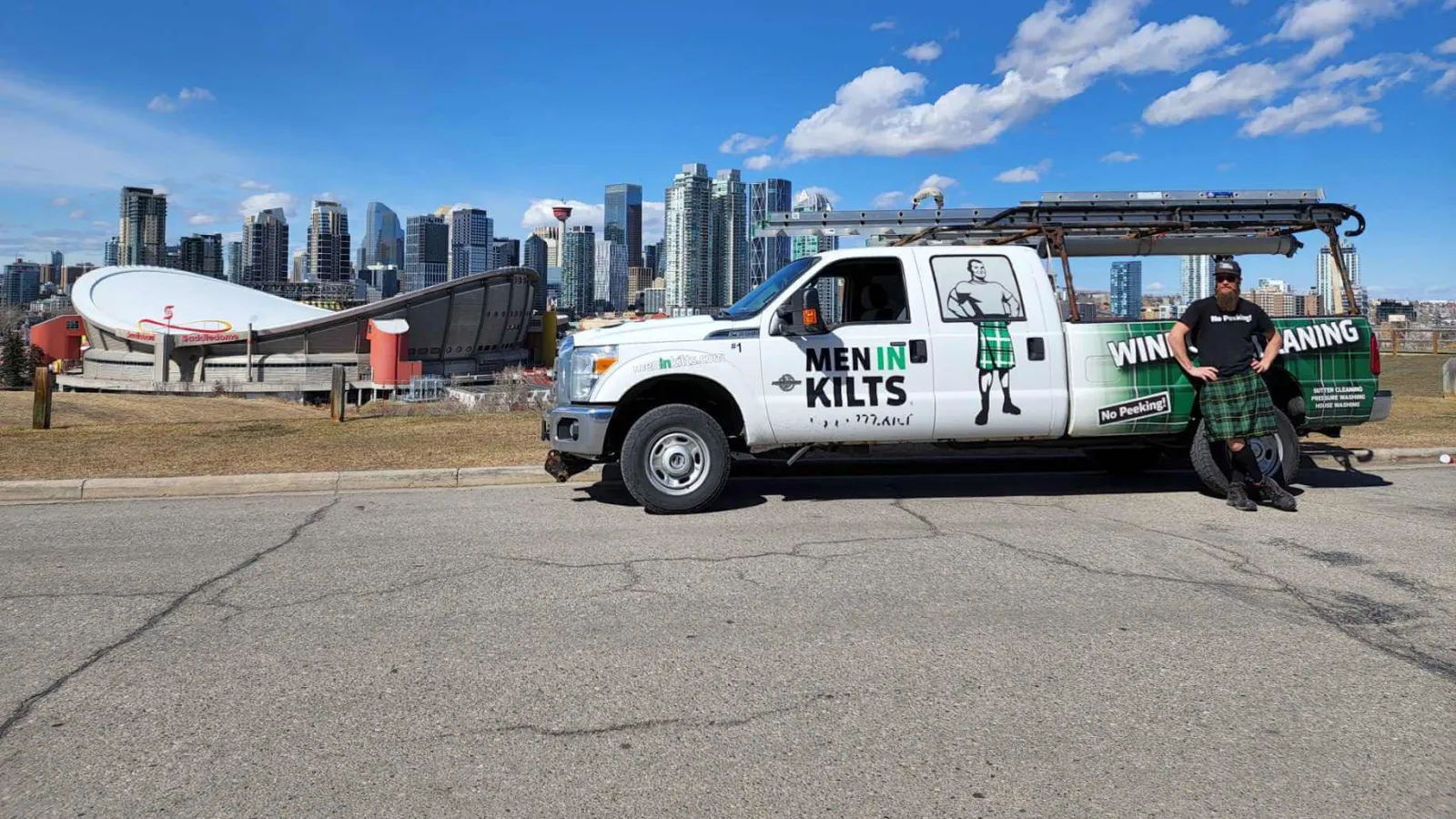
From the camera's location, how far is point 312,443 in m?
11.7

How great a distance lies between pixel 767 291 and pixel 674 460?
5.35 feet

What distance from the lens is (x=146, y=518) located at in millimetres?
7875

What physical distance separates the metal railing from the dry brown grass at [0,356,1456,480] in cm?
1920

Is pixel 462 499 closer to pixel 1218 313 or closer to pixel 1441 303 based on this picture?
pixel 1218 313

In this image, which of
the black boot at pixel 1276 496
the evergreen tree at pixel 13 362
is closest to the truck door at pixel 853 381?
the black boot at pixel 1276 496

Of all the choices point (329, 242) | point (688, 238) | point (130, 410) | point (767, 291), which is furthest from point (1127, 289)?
point (329, 242)

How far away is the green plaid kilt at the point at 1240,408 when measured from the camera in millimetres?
7695

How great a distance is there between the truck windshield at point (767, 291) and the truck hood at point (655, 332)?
207 millimetres

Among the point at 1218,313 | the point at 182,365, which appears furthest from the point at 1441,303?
the point at 182,365

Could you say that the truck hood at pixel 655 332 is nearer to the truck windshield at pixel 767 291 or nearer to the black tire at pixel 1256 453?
the truck windshield at pixel 767 291

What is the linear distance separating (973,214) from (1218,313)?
221 centimetres

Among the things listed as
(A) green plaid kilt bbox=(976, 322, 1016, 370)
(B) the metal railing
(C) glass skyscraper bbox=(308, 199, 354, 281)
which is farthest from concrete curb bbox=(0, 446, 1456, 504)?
(C) glass skyscraper bbox=(308, 199, 354, 281)

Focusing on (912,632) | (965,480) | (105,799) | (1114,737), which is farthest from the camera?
(965,480)

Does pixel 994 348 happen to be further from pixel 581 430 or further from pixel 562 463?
pixel 562 463
